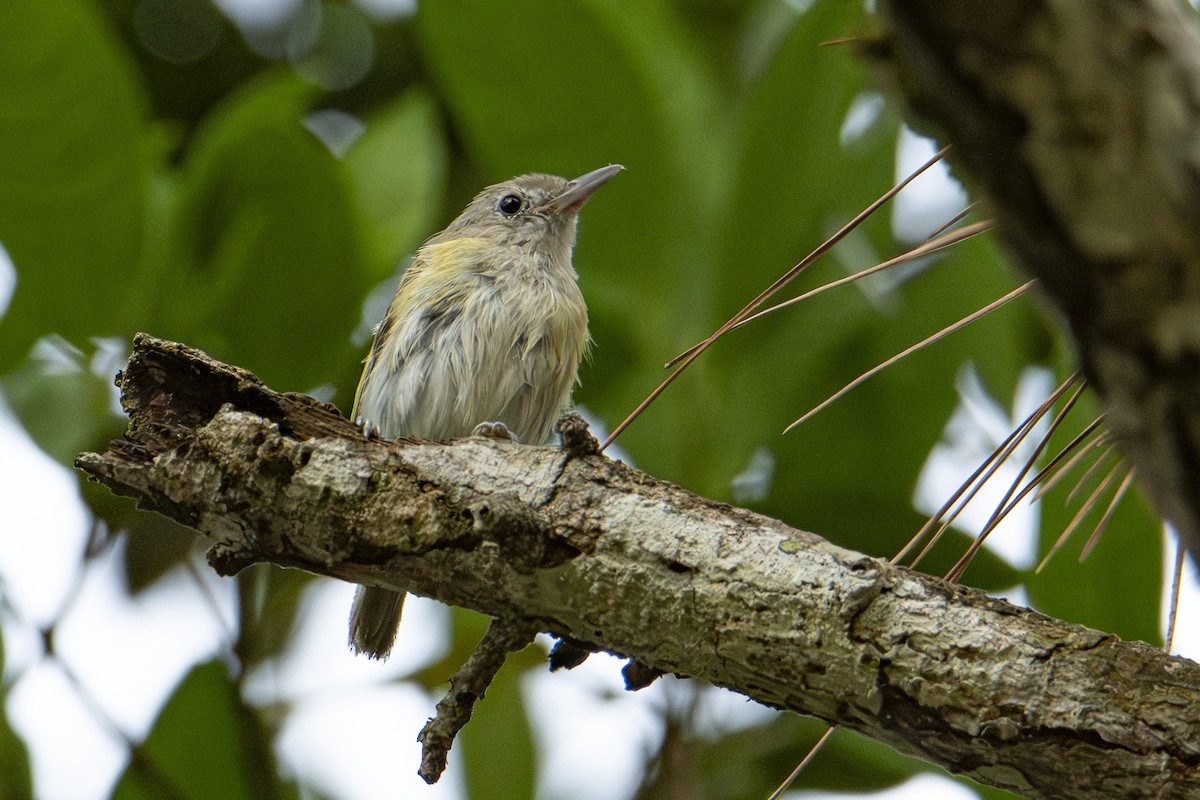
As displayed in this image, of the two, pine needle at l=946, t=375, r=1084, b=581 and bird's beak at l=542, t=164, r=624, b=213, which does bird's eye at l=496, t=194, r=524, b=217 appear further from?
pine needle at l=946, t=375, r=1084, b=581

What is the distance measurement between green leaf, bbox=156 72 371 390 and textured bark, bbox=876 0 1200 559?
2.81 m

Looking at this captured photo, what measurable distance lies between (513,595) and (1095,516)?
1767 mm

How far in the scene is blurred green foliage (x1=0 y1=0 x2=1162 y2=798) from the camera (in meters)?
3.40

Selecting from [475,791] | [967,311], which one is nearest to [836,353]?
[967,311]

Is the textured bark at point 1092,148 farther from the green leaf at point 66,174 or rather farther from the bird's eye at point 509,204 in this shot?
the bird's eye at point 509,204

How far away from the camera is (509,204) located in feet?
17.3

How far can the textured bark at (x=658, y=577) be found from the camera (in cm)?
192

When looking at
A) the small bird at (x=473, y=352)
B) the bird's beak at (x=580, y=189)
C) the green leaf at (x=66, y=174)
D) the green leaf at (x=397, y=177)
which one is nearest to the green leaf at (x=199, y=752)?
the green leaf at (x=66, y=174)

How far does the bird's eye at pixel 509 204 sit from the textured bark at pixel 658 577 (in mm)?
2967

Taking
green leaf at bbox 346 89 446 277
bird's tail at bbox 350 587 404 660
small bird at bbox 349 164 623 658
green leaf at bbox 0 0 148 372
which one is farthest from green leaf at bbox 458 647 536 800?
green leaf at bbox 0 0 148 372

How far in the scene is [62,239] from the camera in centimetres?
350

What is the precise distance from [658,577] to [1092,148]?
1.35 metres

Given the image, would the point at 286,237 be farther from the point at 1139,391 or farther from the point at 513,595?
the point at 1139,391

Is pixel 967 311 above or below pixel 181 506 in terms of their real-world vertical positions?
above
